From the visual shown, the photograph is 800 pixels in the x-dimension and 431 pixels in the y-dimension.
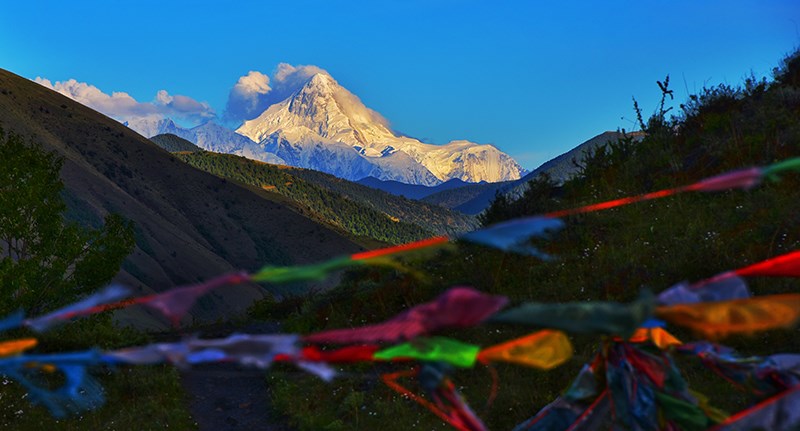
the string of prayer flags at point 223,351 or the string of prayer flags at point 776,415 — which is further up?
the string of prayer flags at point 223,351

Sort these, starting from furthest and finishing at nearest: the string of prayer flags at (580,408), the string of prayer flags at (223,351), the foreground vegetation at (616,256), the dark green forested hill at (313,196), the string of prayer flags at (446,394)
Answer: the dark green forested hill at (313,196)
the foreground vegetation at (616,256)
the string of prayer flags at (580,408)
the string of prayer flags at (446,394)
the string of prayer flags at (223,351)

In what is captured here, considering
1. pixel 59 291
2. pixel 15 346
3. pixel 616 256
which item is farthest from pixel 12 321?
pixel 59 291

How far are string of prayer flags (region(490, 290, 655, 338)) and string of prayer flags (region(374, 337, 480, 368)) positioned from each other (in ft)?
0.71

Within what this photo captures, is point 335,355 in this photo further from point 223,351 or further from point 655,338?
point 655,338

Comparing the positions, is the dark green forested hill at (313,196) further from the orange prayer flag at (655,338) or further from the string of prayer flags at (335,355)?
the string of prayer flags at (335,355)

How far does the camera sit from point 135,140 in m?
107

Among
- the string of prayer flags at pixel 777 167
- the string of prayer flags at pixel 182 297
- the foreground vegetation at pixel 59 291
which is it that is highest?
the string of prayer flags at pixel 777 167

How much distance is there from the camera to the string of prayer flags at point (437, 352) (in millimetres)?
2096

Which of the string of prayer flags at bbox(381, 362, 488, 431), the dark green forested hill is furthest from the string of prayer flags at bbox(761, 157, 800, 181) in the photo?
the dark green forested hill

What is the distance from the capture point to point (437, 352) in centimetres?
212

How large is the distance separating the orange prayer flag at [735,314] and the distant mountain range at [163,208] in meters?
55.3

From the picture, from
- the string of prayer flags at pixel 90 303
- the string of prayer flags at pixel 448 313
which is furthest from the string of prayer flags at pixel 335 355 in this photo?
the string of prayer flags at pixel 90 303

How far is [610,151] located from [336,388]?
12.1 m

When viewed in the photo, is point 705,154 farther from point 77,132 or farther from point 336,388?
point 77,132
